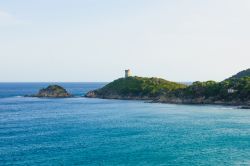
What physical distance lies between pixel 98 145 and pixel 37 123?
34814mm

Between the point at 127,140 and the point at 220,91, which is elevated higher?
the point at 220,91

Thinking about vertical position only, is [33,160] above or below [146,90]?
below

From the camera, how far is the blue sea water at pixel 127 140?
57062mm

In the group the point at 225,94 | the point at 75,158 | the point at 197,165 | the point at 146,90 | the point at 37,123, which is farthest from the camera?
the point at 146,90

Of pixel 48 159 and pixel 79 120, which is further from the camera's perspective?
pixel 79 120

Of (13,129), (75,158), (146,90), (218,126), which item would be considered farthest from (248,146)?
(146,90)

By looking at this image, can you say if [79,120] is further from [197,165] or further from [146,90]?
[146,90]

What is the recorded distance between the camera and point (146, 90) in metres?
193

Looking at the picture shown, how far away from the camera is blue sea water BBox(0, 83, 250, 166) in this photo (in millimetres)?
57062

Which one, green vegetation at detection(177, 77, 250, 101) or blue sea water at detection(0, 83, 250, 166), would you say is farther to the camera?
green vegetation at detection(177, 77, 250, 101)

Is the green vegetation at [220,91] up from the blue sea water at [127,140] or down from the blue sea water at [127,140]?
up

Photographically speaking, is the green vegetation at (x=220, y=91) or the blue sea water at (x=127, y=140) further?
the green vegetation at (x=220, y=91)

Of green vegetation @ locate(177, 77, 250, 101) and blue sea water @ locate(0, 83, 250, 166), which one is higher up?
green vegetation @ locate(177, 77, 250, 101)

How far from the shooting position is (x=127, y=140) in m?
72.1
